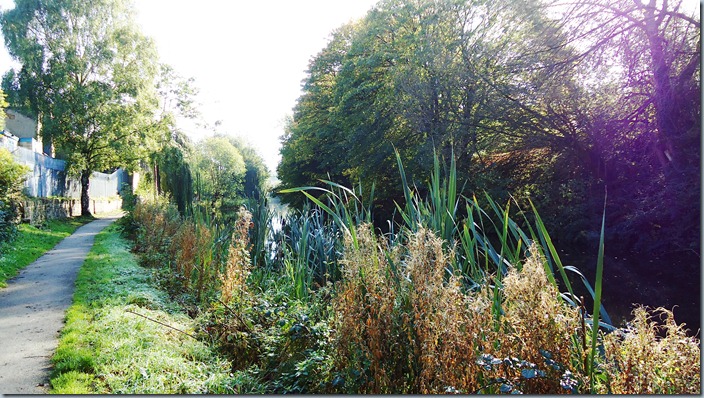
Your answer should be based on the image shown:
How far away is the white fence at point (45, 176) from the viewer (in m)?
8.32

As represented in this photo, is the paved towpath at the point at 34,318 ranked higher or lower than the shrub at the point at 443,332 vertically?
lower

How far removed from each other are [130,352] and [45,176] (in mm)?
9954

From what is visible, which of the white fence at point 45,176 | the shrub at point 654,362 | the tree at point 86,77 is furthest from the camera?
the white fence at point 45,176

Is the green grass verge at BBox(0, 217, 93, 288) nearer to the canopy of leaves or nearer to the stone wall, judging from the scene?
the stone wall

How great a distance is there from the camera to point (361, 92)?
13344mm

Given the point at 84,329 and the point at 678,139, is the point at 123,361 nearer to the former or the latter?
the point at 84,329

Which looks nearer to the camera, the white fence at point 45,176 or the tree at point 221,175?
the white fence at point 45,176

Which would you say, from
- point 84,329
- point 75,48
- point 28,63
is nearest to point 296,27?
point 84,329

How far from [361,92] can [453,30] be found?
142 inches

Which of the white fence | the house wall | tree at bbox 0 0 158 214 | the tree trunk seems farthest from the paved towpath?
the tree trunk

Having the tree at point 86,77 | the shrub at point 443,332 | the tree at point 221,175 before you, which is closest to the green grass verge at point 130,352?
the shrub at point 443,332

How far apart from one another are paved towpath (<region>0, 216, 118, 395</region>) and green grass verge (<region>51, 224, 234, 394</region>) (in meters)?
0.09

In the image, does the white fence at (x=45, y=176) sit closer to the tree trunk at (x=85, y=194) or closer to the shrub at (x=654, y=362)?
the tree trunk at (x=85, y=194)

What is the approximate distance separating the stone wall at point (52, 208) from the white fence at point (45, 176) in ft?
0.53
